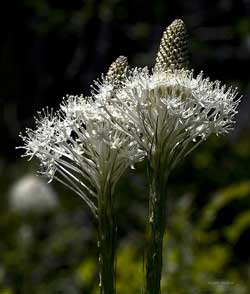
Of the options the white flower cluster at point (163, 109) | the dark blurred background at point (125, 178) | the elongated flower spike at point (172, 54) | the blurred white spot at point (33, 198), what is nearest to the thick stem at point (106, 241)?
the white flower cluster at point (163, 109)

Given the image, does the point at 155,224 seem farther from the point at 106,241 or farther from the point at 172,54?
the point at 172,54

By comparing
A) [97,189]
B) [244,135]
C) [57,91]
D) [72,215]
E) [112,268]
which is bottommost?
[112,268]

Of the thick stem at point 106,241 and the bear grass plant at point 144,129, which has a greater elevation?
the bear grass plant at point 144,129

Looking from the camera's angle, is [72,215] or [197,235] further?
[72,215]

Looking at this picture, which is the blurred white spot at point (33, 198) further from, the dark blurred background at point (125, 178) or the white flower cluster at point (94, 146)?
the white flower cluster at point (94, 146)

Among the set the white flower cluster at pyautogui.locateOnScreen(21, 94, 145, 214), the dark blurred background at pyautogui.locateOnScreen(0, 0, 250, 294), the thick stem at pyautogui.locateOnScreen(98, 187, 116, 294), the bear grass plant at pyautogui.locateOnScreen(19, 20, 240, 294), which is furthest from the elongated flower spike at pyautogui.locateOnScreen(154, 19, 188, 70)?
the dark blurred background at pyautogui.locateOnScreen(0, 0, 250, 294)

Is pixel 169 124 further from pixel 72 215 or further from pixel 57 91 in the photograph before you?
pixel 57 91

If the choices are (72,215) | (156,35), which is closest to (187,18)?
(156,35)
